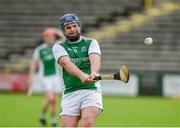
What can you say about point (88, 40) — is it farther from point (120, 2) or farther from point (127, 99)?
point (120, 2)

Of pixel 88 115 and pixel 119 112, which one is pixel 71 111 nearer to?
pixel 88 115

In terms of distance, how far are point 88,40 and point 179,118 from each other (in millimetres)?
8794

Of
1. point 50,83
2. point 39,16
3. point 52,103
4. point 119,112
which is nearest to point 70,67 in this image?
point 52,103

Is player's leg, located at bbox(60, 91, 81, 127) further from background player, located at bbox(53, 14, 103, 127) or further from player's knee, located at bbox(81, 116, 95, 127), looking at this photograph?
player's knee, located at bbox(81, 116, 95, 127)

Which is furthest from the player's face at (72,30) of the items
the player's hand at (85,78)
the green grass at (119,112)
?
the green grass at (119,112)

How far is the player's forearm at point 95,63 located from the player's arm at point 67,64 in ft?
0.58

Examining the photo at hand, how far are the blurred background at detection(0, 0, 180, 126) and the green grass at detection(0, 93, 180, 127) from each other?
0.43 m

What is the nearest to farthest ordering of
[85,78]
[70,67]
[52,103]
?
[85,78] → [70,67] → [52,103]

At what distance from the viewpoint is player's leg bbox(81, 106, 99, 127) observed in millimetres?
9953

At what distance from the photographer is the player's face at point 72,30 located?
10.3 meters

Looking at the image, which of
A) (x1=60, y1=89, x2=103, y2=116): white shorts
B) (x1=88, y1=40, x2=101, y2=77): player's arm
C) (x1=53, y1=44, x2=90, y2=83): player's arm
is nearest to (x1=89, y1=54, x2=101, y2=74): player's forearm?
(x1=88, y1=40, x2=101, y2=77): player's arm

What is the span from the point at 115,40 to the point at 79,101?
80.1 ft

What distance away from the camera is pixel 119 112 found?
20734 mm

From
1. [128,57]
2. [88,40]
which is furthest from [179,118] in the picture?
[128,57]
